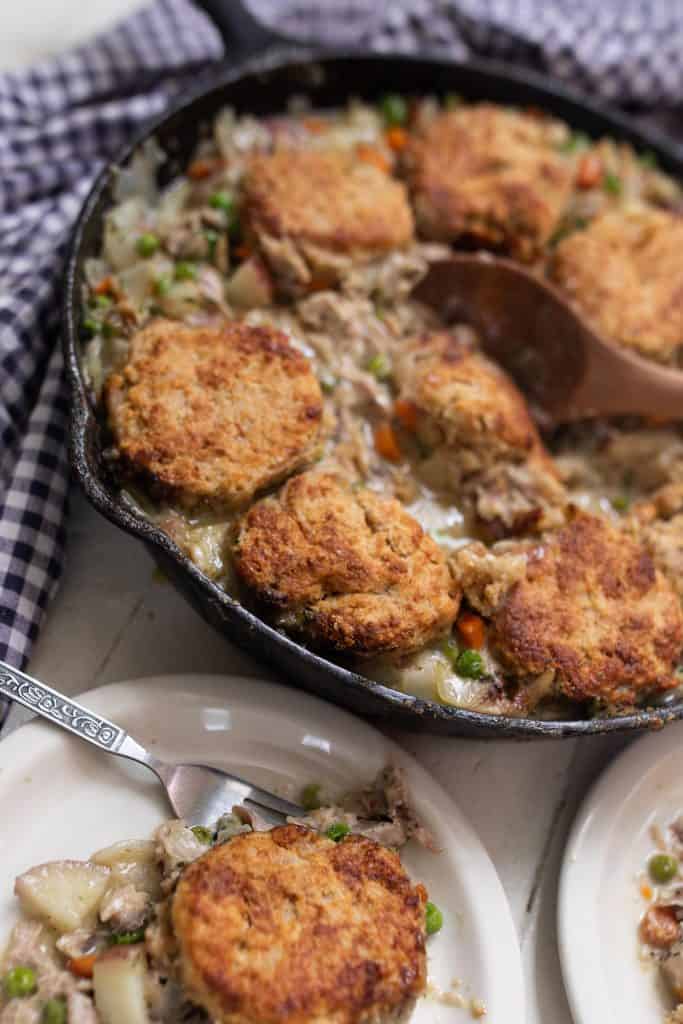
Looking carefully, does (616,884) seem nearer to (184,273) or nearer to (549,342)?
(549,342)

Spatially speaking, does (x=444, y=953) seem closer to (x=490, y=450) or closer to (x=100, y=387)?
(x=490, y=450)

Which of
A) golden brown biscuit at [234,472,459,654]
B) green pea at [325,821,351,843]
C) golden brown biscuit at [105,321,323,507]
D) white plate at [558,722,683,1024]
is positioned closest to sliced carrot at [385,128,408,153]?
golden brown biscuit at [105,321,323,507]

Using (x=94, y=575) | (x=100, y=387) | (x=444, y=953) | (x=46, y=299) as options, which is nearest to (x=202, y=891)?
(x=444, y=953)

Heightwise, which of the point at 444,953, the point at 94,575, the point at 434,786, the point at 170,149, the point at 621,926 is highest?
the point at 170,149

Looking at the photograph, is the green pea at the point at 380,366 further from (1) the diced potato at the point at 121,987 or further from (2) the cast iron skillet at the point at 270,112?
(1) the diced potato at the point at 121,987

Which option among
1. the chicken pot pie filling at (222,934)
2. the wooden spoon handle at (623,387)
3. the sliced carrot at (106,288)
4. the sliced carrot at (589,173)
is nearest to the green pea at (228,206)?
the sliced carrot at (106,288)

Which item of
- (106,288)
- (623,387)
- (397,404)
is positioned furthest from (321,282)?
(623,387)

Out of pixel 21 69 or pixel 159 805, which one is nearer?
pixel 159 805

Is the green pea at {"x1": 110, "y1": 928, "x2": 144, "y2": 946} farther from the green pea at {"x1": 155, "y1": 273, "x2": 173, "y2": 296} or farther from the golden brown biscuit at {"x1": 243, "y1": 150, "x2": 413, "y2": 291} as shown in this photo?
the golden brown biscuit at {"x1": 243, "y1": 150, "x2": 413, "y2": 291}
